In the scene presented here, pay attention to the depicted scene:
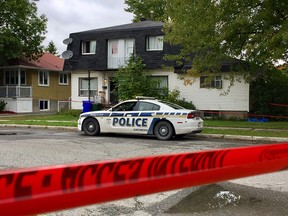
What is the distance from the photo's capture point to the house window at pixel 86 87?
2716 centimetres

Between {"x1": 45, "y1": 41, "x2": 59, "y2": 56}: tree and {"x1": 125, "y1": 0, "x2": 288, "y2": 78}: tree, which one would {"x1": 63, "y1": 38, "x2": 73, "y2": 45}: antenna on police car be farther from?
{"x1": 45, "y1": 41, "x2": 59, "y2": 56}: tree

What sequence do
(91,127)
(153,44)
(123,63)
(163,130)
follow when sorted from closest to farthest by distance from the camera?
1. (163,130)
2. (91,127)
3. (153,44)
4. (123,63)

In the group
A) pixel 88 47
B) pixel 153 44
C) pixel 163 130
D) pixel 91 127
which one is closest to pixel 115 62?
pixel 88 47

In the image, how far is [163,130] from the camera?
43.5ft

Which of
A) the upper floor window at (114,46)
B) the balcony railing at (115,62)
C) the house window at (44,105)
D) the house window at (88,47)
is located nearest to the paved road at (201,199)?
the balcony railing at (115,62)

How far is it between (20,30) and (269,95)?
65.2ft

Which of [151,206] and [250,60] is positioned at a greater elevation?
[250,60]

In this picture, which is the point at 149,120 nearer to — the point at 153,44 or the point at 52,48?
the point at 153,44

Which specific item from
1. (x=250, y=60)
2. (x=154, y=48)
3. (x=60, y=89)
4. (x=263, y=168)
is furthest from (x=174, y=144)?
(x=60, y=89)

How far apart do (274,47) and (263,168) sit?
11260mm

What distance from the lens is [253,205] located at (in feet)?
16.9

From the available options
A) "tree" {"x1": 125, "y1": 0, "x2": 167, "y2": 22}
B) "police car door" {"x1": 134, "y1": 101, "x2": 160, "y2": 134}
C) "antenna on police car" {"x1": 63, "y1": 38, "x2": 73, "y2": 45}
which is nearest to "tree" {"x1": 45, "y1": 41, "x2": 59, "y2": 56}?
"tree" {"x1": 125, "y1": 0, "x2": 167, "y2": 22}

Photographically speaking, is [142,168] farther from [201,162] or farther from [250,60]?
[250,60]

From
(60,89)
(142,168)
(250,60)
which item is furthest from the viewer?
(60,89)
